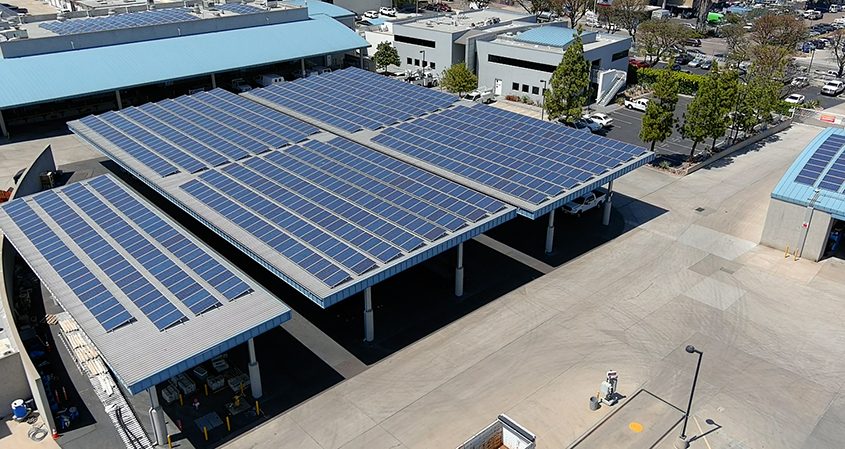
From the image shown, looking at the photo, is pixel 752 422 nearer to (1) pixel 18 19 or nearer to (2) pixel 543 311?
(2) pixel 543 311

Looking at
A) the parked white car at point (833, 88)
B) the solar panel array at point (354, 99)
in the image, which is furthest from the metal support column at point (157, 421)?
the parked white car at point (833, 88)

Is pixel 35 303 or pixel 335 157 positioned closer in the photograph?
pixel 35 303

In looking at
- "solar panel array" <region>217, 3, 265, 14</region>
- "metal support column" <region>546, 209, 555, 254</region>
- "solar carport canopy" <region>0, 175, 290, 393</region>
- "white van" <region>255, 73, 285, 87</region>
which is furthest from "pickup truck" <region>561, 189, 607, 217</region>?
"solar panel array" <region>217, 3, 265, 14</region>

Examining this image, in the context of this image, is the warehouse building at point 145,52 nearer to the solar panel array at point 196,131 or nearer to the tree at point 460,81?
the solar panel array at point 196,131

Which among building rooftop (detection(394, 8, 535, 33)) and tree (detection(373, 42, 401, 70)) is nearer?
tree (detection(373, 42, 401, 70))

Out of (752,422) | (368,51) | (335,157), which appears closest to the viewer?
(752,422)

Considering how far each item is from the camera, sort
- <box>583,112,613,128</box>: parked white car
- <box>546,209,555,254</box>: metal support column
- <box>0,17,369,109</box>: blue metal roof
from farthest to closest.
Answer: <box>583,112,613,128</box>: parked white car
<box>0,17,369,109</box>: blue metal roof
<box>546,209,555,254</box>: metal support column

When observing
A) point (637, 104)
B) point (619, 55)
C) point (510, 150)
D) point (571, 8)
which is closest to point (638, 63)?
point (619, 55)

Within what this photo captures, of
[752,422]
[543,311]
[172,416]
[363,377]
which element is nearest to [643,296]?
[543,311]

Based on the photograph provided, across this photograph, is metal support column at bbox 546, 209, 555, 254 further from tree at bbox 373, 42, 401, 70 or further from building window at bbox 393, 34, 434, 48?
tree at bbox 373, 42, 401, 70
